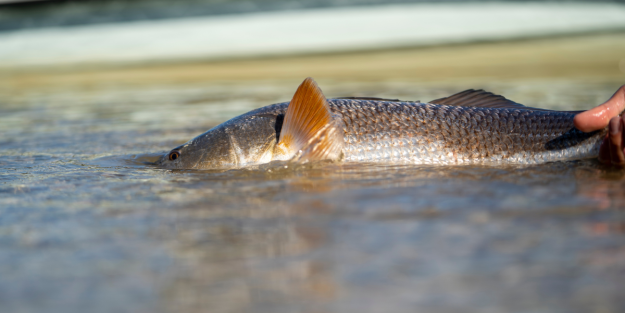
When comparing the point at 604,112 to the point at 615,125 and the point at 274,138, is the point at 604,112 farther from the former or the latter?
the point at 274,138

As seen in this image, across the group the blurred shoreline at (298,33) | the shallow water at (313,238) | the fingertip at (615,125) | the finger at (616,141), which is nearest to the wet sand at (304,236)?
the shallow water at (313,238)

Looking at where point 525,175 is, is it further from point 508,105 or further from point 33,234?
point 33,234

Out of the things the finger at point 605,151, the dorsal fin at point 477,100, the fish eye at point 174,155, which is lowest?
the finger at point 605,151

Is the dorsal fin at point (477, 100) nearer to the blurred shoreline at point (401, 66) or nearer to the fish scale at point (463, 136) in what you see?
the fish scale at point (463, 136)

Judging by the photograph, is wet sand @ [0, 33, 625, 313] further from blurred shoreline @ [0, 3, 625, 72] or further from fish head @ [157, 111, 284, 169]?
blurred shoreline @ [0, 3, 625, 72]

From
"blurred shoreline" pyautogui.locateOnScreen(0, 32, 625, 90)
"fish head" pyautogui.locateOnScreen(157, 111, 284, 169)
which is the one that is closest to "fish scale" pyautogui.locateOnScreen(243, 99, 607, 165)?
"fish head" pyautogui.locateOnScreen(157, 111, 284, 169)

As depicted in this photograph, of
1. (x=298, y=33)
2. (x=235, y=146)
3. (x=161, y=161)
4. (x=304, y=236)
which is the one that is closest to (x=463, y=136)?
(x=235, y=146)
